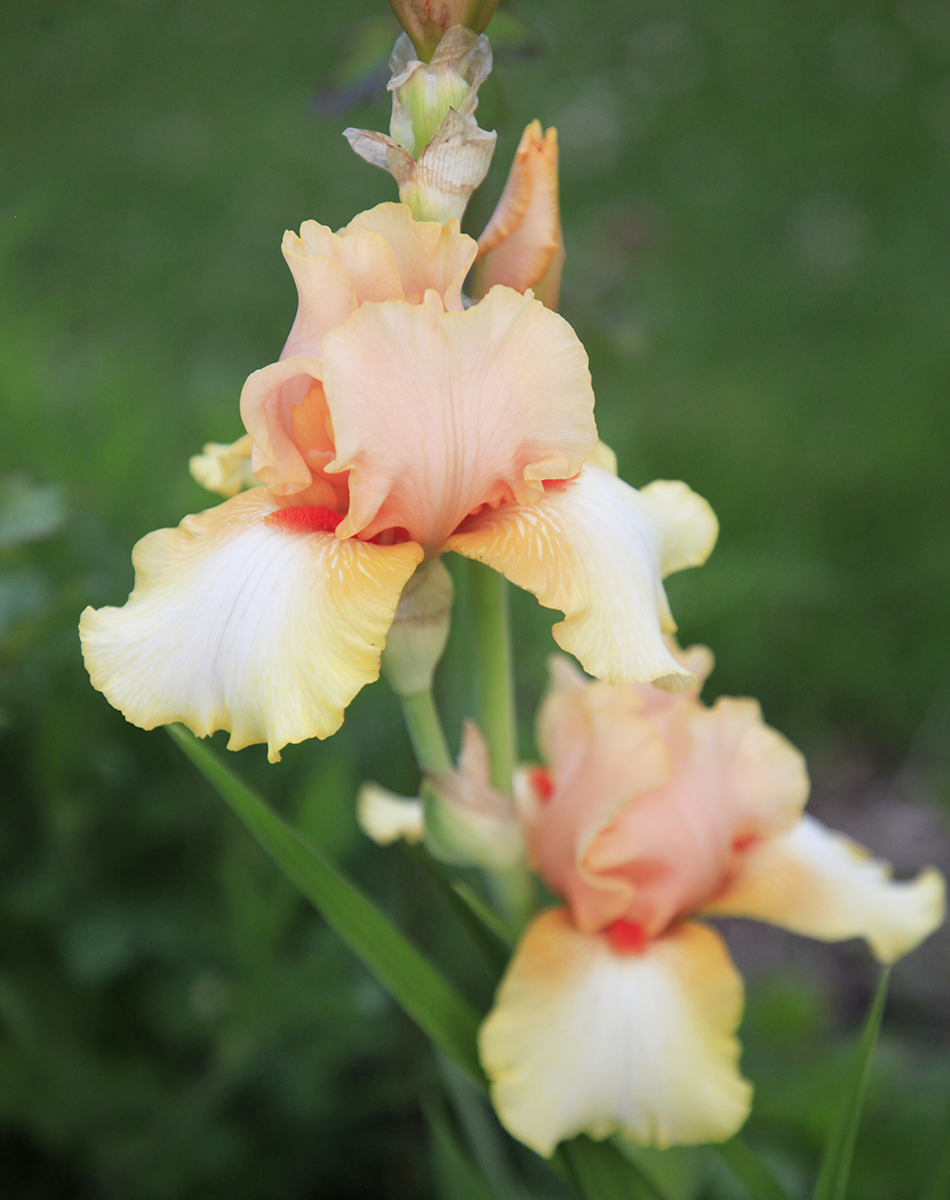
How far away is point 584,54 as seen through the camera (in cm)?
381

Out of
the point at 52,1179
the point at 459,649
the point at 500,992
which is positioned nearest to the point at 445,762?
the point at 500,992

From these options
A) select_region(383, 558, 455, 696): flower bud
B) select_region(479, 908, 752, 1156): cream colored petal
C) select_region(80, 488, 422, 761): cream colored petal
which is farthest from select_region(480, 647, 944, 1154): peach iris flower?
select_region(80, 488, 422, 761): cream colored petal

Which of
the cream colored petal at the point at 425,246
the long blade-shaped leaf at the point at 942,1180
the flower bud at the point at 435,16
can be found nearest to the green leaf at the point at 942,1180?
the long blade-shaped leaf at the point at 942,1180

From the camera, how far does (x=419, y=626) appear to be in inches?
25.8

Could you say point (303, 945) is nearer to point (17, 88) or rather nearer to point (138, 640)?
point (138, 640)

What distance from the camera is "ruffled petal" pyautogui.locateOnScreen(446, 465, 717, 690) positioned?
0.55m

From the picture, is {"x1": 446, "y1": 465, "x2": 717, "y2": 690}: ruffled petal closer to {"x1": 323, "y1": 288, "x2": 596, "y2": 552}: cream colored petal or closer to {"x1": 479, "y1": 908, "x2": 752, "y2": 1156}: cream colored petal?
{"x1": 323, "y1": 288, "x2": 596, "y2": 552}: cream colored petal

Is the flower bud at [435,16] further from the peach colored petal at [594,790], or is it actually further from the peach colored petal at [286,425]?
the peach colored petal at [594,790]

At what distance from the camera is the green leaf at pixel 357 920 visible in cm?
64

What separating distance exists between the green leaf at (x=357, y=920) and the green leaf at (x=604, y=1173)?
73 mm

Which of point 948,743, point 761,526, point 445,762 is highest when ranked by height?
point 445,762

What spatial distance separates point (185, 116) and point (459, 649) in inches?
134

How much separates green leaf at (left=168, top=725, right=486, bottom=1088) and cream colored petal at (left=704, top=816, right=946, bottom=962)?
0.20 m

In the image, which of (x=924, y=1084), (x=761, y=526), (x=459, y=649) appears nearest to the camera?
(x=459, y=649)
